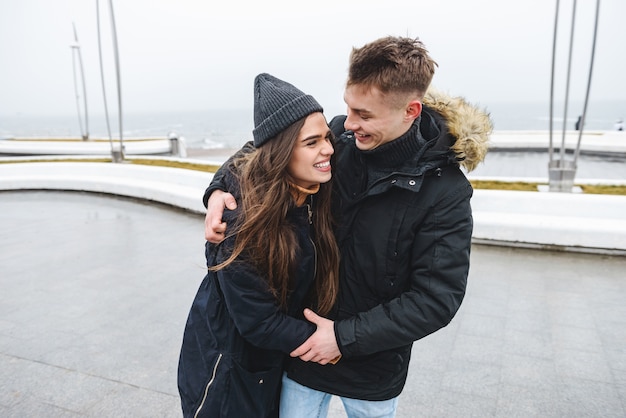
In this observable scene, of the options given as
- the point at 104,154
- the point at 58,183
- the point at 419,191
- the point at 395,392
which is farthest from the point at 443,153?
the point at 104,154

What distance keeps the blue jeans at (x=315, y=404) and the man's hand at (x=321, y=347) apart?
0.91 ft

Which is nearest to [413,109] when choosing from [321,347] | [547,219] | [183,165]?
[321,347]

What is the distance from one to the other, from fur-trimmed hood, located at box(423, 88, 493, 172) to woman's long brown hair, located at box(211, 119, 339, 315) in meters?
0.54

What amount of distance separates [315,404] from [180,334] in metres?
2.11

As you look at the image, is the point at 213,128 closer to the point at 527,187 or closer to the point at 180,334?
the point at 527,187

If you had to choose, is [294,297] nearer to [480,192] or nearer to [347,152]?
[347,152]

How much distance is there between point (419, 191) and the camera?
1.54 m

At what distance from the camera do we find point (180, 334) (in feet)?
11.9

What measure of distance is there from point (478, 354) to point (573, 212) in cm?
344

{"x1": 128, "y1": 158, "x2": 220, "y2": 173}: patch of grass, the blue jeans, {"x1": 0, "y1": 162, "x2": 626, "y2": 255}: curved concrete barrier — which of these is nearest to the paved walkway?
{"x1": 0, "y1": 162, "x2": 626, "y2": 255}: curved concrete barrier

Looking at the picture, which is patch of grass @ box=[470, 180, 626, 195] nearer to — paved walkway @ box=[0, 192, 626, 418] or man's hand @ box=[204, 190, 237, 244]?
paved walkway @ box=[0, 192, 626, 418]

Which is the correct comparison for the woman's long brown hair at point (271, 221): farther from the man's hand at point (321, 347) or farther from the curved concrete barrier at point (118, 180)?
the curved concrete barrier at point (118, 180)

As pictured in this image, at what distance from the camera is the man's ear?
5.20 feet

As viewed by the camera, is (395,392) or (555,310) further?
(555,310)
